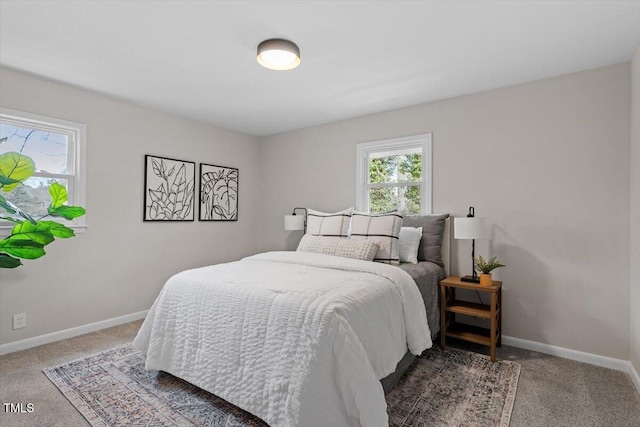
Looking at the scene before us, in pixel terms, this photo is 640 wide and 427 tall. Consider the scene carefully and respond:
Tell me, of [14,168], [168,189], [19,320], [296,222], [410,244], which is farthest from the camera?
[296,222]

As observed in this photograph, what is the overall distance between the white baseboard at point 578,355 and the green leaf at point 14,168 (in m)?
3.96

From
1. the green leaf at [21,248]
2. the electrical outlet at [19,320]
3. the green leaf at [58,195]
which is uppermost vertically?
the green leaf at [58,195]

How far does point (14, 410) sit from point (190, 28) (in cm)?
255

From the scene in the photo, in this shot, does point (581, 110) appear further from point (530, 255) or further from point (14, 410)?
point (14, 410)

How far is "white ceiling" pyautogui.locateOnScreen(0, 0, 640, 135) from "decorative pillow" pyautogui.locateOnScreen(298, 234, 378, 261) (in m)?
1.46

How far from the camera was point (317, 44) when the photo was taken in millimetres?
2270

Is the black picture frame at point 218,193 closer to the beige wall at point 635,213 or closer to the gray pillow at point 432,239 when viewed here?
the gray pillow at point 432,239

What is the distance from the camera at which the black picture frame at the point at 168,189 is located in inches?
142

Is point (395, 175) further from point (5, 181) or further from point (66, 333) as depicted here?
point (66, 333)

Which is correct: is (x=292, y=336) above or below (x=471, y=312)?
above

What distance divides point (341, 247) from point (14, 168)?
244cm

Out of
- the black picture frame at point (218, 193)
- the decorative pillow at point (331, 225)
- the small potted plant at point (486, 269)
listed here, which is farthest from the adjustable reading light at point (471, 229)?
the black picture frame at point (218, 193)

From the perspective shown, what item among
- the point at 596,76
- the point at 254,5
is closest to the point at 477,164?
the point at 596,76

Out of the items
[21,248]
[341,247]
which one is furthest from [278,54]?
[21,248]
